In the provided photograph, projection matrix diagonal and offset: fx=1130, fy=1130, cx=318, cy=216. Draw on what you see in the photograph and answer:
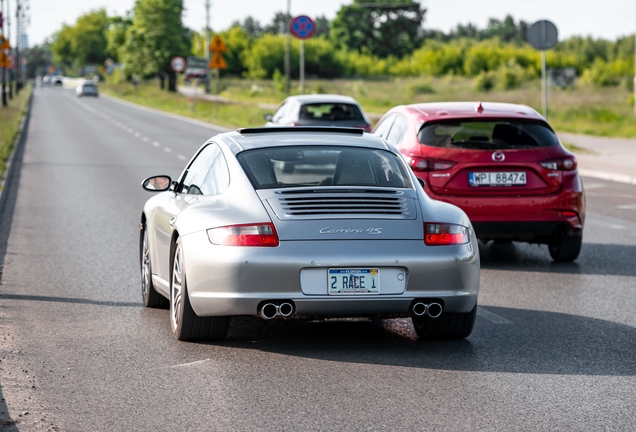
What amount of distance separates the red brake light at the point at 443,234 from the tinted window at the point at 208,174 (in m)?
1.30

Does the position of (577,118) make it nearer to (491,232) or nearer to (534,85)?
(491,232)

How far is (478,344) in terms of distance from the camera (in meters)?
6.97

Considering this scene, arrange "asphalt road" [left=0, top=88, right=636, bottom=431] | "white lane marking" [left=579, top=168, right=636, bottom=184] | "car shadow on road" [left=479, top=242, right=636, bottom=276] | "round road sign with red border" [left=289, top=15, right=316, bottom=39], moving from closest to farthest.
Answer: "asphalt road" [left=0, top=88, right=636, bottom=431]
"car shadow on road" [left=479, top=242, right=636, bottom=276]
"white lane marking" [left=579, top=168, right=636, bottom=184]
"round road sign with red border" [left=289, top=15, right=316, bottom=39]

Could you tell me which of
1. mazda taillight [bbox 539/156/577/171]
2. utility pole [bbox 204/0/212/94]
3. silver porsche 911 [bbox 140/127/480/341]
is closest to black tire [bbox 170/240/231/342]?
silver porsche 911 [bbox 140/127/480/341]

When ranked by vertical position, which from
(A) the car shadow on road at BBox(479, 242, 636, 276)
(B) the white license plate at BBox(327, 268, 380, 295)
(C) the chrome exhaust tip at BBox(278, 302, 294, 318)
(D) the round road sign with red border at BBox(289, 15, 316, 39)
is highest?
(D) the round road sign with red border at BBox(289, 15, 316, 39)

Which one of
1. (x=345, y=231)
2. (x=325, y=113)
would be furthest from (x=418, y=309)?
(x=325, y=113)

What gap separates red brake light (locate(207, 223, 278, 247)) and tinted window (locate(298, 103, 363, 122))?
583 inches

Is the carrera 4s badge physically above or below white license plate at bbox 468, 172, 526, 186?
above

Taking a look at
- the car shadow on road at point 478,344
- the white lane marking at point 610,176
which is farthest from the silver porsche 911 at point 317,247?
the white lane marking at point 610,176

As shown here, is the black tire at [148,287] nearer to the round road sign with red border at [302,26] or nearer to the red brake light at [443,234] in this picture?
the red brake light at [443,234]

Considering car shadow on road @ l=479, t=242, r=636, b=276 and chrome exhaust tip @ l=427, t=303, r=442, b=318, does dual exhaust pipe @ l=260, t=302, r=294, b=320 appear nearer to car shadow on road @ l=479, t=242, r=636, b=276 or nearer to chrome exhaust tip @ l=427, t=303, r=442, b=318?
chrome exhaust tip @ l=427, t=303, r=442, b=318

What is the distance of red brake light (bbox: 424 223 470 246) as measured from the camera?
659cm

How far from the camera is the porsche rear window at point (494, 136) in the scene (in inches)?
422

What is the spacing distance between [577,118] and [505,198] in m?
31.6
